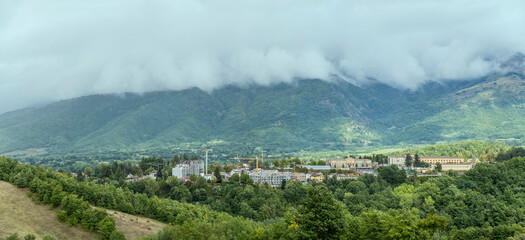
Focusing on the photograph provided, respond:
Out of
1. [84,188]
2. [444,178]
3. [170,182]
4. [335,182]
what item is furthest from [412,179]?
[84,188]

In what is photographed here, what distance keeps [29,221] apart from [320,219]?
130ft

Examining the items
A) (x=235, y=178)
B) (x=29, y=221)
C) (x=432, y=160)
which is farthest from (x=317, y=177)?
(x=29, y=221)

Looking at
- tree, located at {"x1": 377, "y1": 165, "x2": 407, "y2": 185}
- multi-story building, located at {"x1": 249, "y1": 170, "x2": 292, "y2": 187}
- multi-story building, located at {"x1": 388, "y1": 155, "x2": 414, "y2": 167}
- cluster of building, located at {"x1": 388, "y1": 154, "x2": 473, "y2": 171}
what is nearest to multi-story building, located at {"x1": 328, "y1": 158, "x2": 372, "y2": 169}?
multi-story building, located at {"x1": 388, "y1": 155, "x2": 414, "y2": 167}

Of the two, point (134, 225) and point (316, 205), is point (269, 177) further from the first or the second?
point (316, 205)

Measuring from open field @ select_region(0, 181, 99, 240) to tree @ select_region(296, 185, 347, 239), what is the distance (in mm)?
29707

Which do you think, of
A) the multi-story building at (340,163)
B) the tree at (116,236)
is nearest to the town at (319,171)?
the multi-story building at (340,163)

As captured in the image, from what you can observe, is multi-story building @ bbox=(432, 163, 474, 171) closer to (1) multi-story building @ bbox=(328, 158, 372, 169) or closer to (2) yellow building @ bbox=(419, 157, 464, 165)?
(2) yellow building @ bbox=(419, 157, 464, 165)

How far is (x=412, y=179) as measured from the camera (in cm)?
9581

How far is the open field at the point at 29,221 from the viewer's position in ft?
162

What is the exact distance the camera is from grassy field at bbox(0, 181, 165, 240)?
163 ft

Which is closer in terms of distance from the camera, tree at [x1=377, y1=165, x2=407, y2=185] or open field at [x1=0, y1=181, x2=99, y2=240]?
open field at [x1=0, y1=181, x2=99, y2=240]

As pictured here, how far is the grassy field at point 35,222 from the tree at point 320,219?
2818cm

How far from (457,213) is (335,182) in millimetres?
31027

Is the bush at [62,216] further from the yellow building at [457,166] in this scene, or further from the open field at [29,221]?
the yellow building at [457,166]
